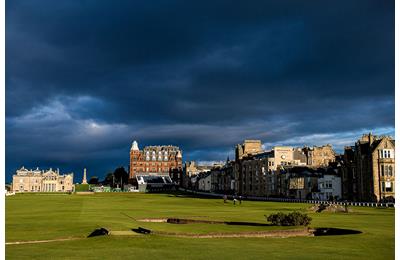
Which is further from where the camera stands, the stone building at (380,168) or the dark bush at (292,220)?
the stone building at (380,168)

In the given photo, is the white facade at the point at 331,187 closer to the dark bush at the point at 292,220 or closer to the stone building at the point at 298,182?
the stone building at the point at 298,182

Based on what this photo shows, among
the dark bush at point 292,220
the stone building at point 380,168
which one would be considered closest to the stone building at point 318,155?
the stone building at point 380,168

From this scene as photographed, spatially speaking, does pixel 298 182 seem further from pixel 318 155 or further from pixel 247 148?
pixel 247 148

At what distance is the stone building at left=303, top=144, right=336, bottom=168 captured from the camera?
16300 cm

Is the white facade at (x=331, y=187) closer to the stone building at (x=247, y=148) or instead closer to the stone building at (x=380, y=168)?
the stone building at (x=380, y=168)

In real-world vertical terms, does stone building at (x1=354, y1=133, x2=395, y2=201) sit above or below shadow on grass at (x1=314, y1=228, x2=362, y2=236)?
above

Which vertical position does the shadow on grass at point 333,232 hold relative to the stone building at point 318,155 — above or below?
below

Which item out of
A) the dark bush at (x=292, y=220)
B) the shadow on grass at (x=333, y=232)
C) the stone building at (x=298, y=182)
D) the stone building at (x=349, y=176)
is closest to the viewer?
the shadow on grass at (x=333, y=232)

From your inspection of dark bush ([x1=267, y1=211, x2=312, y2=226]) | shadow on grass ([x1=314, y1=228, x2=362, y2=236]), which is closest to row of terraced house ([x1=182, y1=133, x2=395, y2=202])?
dark bush ([x1=267, y1=211, x2=312, y2=226])

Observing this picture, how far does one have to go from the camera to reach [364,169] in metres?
102

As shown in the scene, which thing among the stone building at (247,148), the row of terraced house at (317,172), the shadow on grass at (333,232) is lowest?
the shadow on grass at (333,232)

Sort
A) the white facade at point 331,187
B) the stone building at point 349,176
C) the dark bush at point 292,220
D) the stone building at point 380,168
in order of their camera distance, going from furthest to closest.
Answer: the white facade at point 331,187 < the stone building at point 349,176 < the stone building at point 380,168 < the dark bush at point 292,220

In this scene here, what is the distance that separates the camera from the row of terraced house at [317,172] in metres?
97.8

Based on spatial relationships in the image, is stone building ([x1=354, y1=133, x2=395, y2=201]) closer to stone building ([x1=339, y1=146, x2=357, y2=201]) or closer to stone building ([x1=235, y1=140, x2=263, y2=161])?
stone building ([x1=339, y1=146, x2=357, y2=201])
